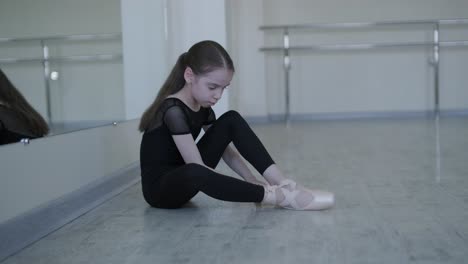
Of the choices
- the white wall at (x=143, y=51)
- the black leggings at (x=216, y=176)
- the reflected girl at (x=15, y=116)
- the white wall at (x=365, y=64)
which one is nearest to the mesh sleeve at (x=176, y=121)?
the black leggings at (x=216, y=176)

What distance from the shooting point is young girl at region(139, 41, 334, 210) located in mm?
1684

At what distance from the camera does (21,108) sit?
59.2 inches

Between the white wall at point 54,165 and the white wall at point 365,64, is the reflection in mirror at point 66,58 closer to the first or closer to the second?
the white wall at point 54,165

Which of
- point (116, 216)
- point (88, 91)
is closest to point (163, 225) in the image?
point (116, 216)

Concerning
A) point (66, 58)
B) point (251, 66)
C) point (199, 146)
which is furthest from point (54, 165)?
point (251, 66)

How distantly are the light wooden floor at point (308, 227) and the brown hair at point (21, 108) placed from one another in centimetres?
29

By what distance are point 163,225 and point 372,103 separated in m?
4.43

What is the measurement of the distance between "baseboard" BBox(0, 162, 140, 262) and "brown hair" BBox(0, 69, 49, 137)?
21 centimetres

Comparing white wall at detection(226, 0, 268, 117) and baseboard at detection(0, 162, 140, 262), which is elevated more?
white wall at detection(226, 0, 268, 117)

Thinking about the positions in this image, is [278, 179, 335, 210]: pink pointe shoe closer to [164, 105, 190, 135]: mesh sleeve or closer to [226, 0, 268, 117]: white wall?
[164, 105, 190, 135]: mesh sleeve

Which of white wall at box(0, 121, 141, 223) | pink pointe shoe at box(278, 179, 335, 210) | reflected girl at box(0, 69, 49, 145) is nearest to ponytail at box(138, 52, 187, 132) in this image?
white wall at box(0, 121, 141, 223)

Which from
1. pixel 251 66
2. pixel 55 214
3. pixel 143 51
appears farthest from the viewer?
pixel 251 66

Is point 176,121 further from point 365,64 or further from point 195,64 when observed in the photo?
point 365,64

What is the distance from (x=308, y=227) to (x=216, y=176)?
298 mm
